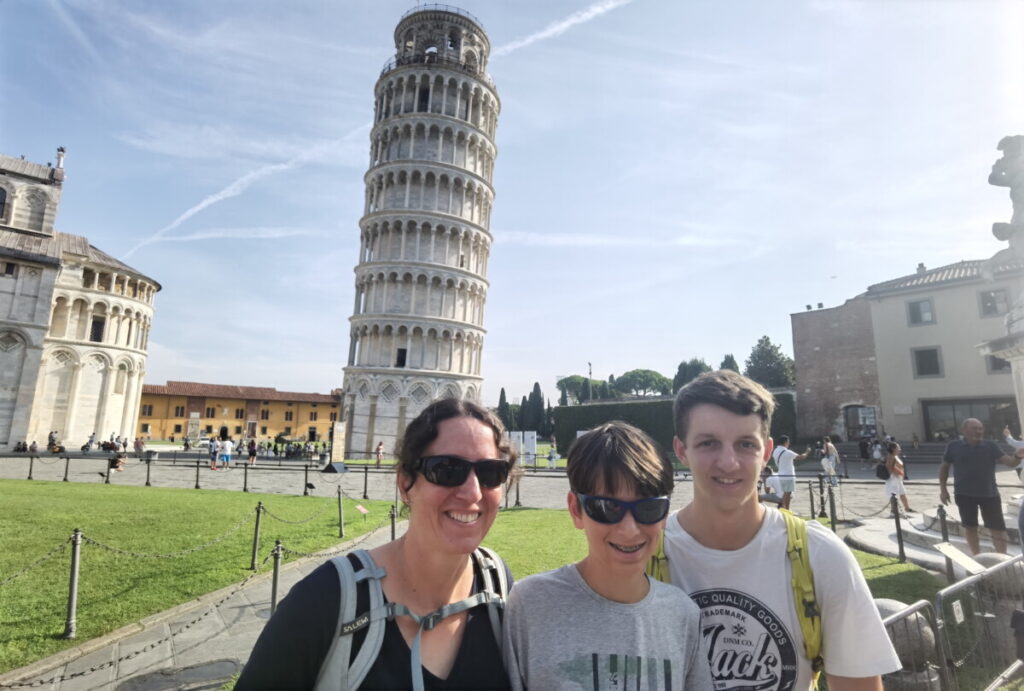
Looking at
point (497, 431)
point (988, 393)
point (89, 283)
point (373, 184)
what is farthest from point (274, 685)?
point (89, 283)

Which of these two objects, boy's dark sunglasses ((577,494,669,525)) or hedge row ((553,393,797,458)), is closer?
boy's dark sunglasses ((577,494,669,525))

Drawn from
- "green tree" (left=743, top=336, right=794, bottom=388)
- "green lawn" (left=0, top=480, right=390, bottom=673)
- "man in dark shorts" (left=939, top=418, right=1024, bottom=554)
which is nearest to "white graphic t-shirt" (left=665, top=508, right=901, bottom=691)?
"green lawn" (left=0, top=480, right=390, bottom=673)

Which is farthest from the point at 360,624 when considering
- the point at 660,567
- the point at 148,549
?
the point at 148,549

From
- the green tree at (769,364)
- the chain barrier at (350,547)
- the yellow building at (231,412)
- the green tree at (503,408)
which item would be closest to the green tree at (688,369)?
the green tree at (769,364)

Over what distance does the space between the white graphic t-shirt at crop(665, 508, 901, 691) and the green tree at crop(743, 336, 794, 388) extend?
182 ft

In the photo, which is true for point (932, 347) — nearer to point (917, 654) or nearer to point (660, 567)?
point (917, 654)

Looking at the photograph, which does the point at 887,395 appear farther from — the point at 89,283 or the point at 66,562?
the point at 89,283

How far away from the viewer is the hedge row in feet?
120

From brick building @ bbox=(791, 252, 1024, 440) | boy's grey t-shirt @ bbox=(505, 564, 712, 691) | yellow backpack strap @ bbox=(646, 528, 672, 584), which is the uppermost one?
brick building @ bbox=(791, 252, 1024, 440)

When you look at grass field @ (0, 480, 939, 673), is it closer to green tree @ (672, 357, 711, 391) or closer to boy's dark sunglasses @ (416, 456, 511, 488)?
boy's dark sunglasses @ (416, 456, 511, 488)

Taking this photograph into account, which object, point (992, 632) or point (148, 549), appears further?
point (148, 549)

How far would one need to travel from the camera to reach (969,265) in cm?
3158

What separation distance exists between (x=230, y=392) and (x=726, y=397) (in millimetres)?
70749

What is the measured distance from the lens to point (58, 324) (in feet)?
126
